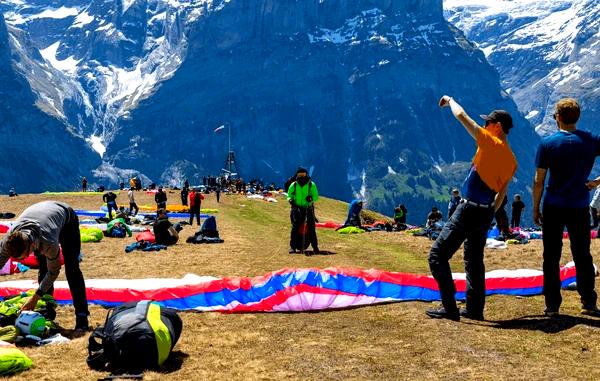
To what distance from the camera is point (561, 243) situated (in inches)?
411

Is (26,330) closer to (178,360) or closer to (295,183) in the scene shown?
(178,360)

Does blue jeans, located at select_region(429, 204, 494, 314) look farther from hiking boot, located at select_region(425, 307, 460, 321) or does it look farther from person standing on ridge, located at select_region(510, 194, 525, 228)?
person standing on ridge, located at select_region(510, 194, 525, 228)

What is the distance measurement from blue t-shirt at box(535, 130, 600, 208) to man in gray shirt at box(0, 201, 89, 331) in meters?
7.56

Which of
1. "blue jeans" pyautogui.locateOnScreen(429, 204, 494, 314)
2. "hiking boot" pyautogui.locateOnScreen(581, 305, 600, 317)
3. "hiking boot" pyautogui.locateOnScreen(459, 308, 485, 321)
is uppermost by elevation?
"blue jeans" pyautogui.locateOnScreen(429, 204, 494, 314)

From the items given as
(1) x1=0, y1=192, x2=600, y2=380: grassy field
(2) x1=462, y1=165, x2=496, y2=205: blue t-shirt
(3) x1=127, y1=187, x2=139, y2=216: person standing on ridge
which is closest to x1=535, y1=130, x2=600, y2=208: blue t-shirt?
(2) x1=462, y1=165, x2=496, y2=205: blue t-shirt

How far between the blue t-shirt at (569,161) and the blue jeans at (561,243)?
0.19 meters

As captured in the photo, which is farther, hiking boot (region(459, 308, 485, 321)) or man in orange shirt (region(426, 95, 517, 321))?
hiking boot (region(459, 308, 485, 321))

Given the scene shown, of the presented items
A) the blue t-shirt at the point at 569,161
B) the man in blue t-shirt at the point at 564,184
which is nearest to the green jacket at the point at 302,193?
the man in blue t-shirt at the point at 564,184

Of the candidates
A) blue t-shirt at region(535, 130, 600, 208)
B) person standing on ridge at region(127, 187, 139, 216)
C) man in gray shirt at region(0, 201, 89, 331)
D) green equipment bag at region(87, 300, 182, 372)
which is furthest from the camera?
person standing on ridge at region(127, 187, 139, 216)

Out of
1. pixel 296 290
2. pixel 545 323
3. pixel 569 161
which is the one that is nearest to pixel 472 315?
pixel 545 323

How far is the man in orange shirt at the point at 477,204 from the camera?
10.1 metres

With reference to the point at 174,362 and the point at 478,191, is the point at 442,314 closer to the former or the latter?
the point at 478,191

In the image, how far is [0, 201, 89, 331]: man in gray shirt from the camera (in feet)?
29.0

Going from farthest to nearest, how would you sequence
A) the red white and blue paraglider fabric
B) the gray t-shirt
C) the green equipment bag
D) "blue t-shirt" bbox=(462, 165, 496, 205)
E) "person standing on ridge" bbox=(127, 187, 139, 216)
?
"person standing on ridge" bbox=(127, 187, 139, 216) < the red white and blue paraglider fabric < "blue t-shirt" bbox=(462, 165, 496, 205) < the gray t-shirt < the green equipment bag
